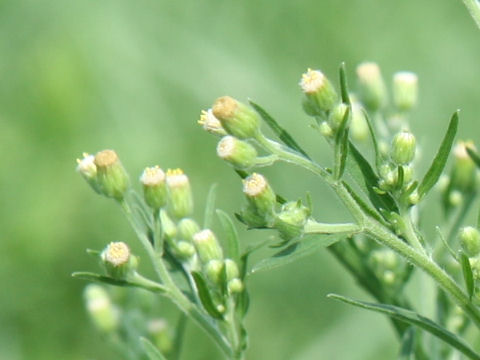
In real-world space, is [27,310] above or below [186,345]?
above

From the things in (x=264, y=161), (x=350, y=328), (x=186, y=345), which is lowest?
(x=350, y=328)

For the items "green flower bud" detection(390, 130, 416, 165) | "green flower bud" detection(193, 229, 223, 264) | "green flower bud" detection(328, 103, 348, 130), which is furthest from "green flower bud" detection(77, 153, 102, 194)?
"green flower bud" detection(390, 130, 416, 165)

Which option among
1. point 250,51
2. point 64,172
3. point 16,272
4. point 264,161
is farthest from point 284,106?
point 264,161

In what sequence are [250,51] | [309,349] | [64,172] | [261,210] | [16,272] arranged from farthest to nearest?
1. [250,51]
2. [64,172]
3. [16,272]
4. [309,349]
5. [261,210]

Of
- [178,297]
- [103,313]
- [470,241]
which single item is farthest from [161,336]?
[470,241]

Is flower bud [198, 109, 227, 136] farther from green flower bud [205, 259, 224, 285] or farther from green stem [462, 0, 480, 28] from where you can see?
green stem [462, 0, 480, 28]

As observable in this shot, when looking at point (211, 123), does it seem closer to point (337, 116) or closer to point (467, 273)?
point (337, 116)

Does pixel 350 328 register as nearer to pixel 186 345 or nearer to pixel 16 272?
pixel 186 345

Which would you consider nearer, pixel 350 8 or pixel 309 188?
pixel 309 188
